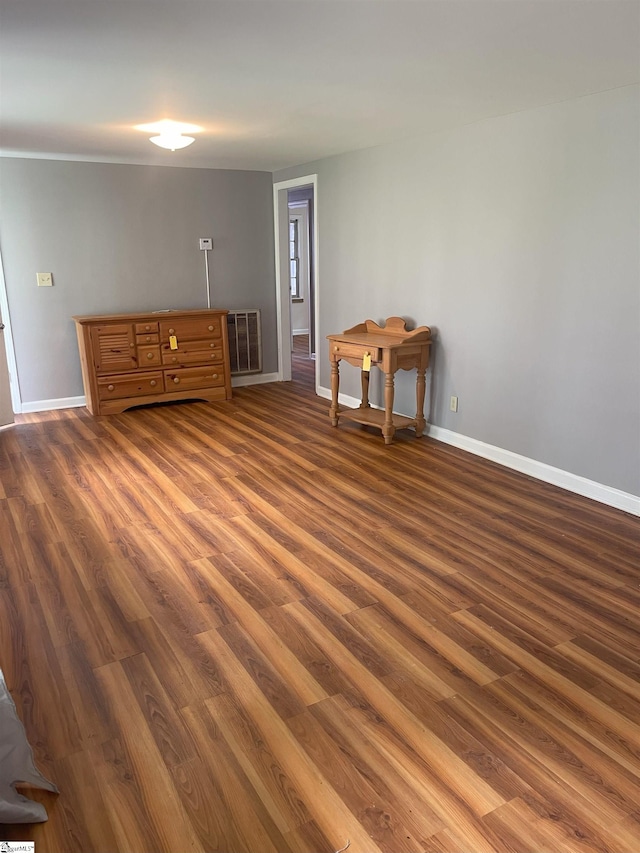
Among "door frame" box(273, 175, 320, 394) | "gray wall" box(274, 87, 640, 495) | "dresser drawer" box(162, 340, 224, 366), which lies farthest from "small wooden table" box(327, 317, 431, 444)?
"dresser drawer" box(162, 340, 224, 366)

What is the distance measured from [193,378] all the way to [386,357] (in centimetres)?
220

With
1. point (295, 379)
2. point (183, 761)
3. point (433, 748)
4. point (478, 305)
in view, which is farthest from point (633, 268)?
point (295, 379)

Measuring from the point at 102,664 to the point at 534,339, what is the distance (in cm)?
298

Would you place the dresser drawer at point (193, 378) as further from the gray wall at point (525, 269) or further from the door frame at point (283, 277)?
the gray wall at point (525, 269)

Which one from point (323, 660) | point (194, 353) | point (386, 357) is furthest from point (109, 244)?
point (323, 660)

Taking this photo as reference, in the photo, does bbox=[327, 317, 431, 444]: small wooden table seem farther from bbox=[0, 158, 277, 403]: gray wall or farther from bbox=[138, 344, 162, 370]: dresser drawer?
bbox=[0, 158, 277, 403]: gray wall

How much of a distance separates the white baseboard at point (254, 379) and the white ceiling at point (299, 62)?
282 cm

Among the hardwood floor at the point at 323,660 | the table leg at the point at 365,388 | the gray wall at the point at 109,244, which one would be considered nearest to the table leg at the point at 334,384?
the table leg at the point at 365,388

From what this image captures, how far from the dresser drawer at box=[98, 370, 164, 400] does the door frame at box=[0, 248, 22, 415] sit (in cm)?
74

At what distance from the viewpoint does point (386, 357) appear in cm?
442

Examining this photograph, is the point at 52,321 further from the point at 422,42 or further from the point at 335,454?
the point at 422,42

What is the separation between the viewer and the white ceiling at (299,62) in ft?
6.81

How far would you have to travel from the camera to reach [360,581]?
275cm

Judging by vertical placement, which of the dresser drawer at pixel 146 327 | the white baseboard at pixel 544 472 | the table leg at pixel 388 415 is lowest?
the white baseboard at pixel 544 472
